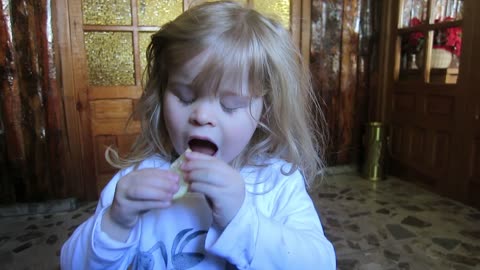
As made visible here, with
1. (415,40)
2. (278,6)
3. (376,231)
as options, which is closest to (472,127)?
(415,40)

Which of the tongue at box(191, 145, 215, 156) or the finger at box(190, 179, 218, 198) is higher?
the tongue at box(191, 145, 215, 156)

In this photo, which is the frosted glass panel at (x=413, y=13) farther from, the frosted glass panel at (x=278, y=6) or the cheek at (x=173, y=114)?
the cheek at (x=173, y=114)

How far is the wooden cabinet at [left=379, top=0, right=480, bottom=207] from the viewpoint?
6.88ft

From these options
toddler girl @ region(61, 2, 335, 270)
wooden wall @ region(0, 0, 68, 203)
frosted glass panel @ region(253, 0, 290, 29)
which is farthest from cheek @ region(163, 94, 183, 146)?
frosted glass panel @ region(253, 0, 290, 29)

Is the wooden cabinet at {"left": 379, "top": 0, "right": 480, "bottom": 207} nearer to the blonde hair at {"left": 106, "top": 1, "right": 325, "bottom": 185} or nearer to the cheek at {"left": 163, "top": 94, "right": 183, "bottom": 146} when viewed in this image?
the blonde hair at {"left": 106, "top": 1, "right": 325, "bottom": 185}

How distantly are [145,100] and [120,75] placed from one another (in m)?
1.69

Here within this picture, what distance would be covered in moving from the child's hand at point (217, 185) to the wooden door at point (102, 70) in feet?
6.18

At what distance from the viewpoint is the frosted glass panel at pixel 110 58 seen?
2236mm

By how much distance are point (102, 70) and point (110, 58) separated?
0.29ft

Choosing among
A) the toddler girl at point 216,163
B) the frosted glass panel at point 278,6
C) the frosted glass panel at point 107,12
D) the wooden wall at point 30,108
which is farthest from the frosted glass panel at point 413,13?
the wooden wall at point 30,108

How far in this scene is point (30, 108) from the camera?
2057 millimetres

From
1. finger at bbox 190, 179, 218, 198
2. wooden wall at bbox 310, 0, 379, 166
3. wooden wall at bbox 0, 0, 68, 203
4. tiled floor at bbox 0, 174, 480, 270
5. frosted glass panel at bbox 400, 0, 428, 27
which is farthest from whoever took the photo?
wooden wall at bbox 310, 0, 379, 166

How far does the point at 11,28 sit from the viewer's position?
6.43ft

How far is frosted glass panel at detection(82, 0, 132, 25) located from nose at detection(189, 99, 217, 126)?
→ 6.20ft
